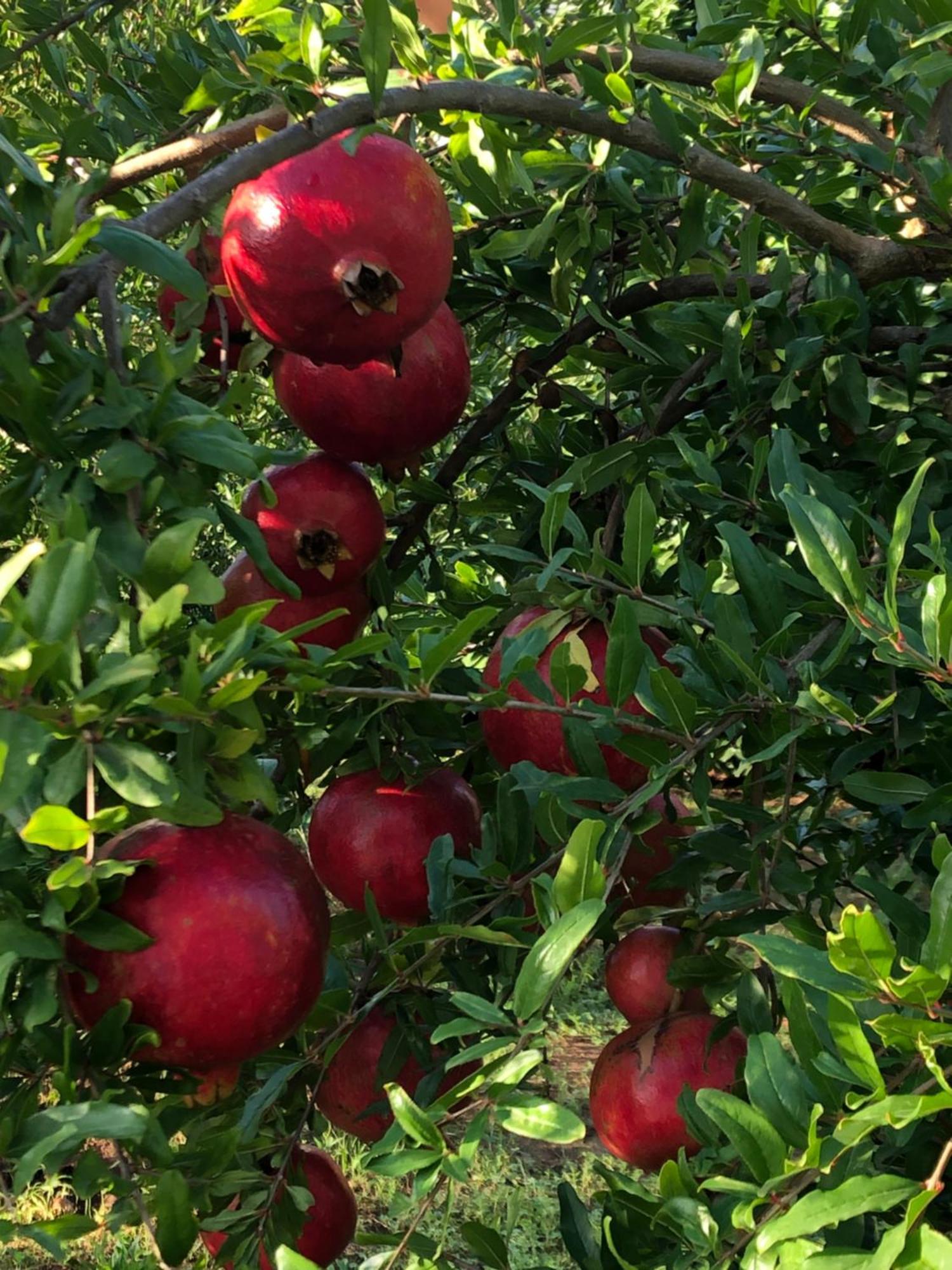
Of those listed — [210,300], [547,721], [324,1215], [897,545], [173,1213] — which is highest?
[210,300]

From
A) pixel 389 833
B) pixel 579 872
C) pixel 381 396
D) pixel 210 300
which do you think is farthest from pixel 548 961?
pixel 210 300

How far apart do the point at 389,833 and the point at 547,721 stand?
0.21 m

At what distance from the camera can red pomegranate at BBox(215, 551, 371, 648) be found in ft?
3.64

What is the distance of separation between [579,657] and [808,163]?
953 mm

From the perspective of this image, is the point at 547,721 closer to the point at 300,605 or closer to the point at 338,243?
the point at 300,605

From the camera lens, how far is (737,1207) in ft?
2.03

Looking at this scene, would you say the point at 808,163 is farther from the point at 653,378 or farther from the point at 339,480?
the point at 339,480

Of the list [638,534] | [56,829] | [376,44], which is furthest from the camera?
[638,534]

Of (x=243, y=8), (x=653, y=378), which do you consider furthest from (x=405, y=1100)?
(x=653, y=378)

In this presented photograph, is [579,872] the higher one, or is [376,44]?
[376,44]

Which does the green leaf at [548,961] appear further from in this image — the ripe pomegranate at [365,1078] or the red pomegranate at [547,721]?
the ripe pomegranate at [365,1078]

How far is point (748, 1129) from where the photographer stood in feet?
2.13

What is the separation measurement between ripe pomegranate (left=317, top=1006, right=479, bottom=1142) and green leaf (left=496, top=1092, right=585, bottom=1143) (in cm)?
49

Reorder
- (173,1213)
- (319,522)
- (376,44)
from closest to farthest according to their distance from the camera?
(173,1213)
(376,44)
(319,522)
